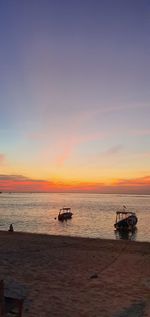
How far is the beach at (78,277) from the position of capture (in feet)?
42.8

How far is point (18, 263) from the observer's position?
2014 cm

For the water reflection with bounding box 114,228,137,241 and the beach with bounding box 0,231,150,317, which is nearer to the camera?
the beach with bounding box 0,231,150,317

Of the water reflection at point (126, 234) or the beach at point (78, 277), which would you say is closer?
the beach at point (78, 277)

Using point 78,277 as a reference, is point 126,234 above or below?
below

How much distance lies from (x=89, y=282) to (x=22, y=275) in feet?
10.5

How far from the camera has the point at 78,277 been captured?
17.6 meters

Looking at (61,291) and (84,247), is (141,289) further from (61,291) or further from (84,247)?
(84,247)

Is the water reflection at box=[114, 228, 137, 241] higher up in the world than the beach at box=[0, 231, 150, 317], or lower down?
lower down

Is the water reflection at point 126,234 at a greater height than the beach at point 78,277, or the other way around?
the beach at point 78,277

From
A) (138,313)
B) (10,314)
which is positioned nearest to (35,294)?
(10,314)

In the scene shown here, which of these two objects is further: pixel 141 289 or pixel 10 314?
pixel 141 289

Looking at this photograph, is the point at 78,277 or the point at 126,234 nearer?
the point at 78,277

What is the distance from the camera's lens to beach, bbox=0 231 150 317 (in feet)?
42.8

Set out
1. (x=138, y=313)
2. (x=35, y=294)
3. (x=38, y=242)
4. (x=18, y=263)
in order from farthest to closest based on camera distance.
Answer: (x=38, y=242), (x=18, y=263), (x=35, y=294), (x=138, y=313)
